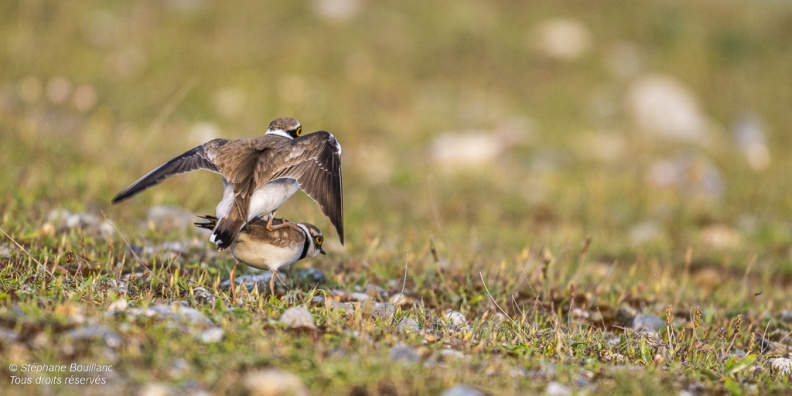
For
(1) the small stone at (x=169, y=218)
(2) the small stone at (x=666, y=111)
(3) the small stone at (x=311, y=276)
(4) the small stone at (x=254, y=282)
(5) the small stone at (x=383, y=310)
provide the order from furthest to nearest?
(2) the small stone at (x=666, y=111) < (1) the small stone at (x=169, y=218) < (3) the small stone at (x=311, y=276) < (4) the small stone at (x=254, y=282) < (5) the small stone at (x=383, y=310)

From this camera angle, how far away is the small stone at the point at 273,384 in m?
3.33

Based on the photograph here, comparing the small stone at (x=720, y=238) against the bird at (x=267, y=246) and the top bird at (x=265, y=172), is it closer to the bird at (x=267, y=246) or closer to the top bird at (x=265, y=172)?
the top bird at (x=265, y=172)

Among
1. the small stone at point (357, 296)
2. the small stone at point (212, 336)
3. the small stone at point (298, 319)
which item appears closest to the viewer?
the small stone at point (212, 336)

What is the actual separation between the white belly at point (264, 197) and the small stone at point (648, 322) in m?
2.86

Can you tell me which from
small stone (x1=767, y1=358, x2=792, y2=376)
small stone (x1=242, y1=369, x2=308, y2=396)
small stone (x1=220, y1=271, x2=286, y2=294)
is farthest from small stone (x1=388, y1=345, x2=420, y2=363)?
small stone (x1=767, y1=358, x2=792, y2=376)

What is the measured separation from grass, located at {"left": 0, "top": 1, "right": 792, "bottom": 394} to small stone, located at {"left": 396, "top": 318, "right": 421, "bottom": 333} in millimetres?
51

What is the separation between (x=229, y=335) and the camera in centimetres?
405

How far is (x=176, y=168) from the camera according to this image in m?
5.20

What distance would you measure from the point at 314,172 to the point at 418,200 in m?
5.92

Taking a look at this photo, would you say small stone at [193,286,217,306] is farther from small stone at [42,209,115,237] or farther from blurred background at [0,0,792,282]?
blurred background at [0,0,792,282]

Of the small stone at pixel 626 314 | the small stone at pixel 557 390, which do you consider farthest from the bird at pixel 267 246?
the small stone at pixel 626 314

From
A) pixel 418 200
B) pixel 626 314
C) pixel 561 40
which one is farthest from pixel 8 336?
pixel 561 40

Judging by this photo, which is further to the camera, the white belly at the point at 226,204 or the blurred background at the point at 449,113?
the blurred background at the point at 449,113

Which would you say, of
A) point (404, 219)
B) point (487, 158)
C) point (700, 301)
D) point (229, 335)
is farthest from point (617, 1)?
point (229, 335)
